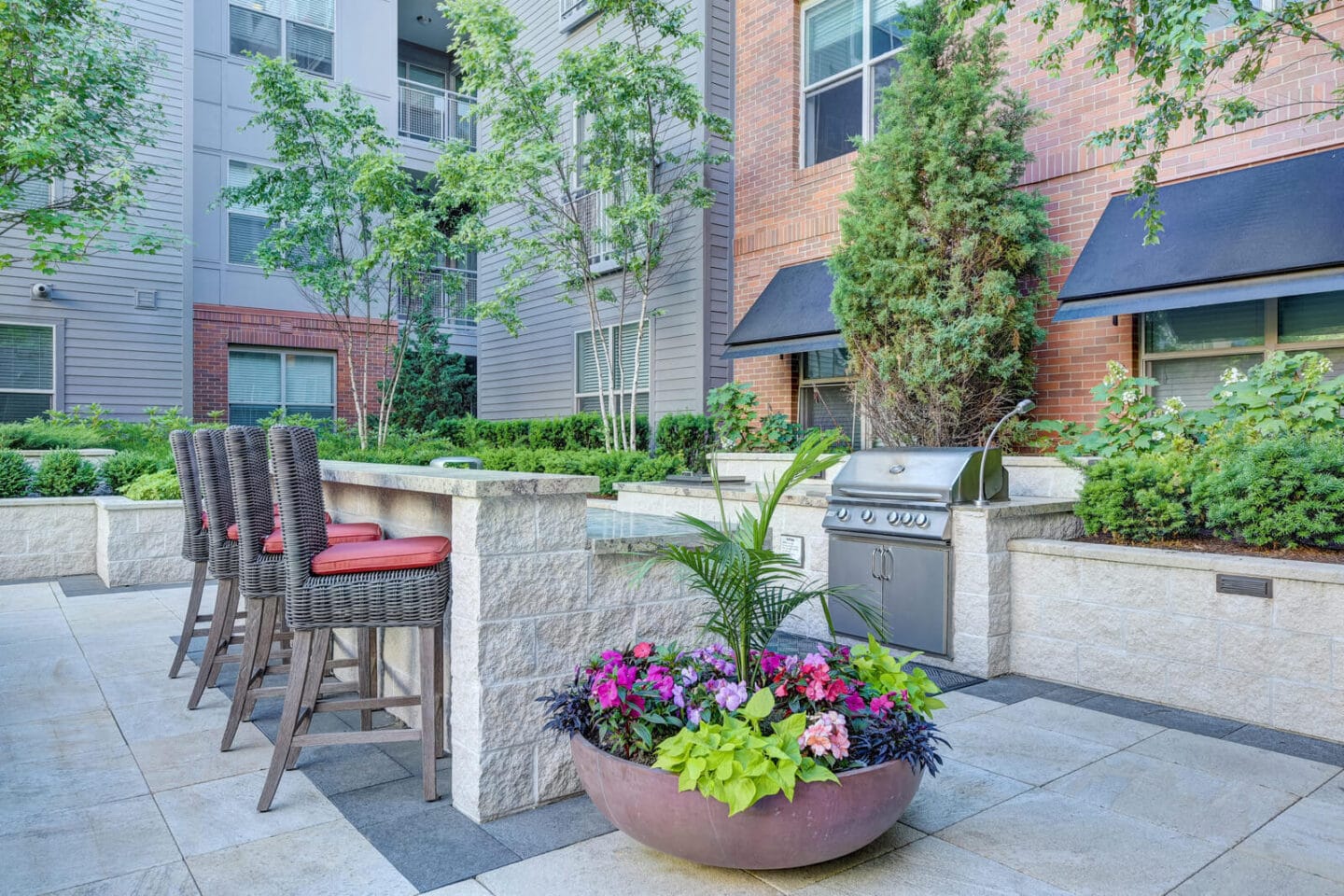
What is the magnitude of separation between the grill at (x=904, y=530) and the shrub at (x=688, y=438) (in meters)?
3.89

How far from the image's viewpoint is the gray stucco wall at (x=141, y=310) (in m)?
12.0

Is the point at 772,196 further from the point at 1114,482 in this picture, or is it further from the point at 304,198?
the point at 304,198

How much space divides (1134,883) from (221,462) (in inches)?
154

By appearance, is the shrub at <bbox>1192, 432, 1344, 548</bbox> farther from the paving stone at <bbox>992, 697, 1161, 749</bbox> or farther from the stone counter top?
the stone counter top

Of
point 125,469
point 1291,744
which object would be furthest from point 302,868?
point 125,469

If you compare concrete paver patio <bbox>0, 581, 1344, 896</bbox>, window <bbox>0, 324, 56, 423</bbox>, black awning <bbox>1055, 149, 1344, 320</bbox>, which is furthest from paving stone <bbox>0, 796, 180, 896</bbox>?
window <bbox>0, 324, 56, 423</bbox>

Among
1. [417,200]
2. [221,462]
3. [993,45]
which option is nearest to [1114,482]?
[993,45]

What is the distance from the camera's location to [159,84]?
41.0ft

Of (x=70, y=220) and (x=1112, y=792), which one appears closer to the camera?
(x=1112, y=792)

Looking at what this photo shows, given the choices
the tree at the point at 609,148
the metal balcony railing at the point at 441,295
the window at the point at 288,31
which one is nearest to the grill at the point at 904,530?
the tree at the point at 609,148

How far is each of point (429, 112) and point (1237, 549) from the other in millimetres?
15436

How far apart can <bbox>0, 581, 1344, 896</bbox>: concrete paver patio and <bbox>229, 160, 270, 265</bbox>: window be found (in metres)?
11.1

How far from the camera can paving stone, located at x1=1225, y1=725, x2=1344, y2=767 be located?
3588 millimetres

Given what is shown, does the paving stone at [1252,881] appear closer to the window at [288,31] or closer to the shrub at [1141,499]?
the shrub at [1141,499]
